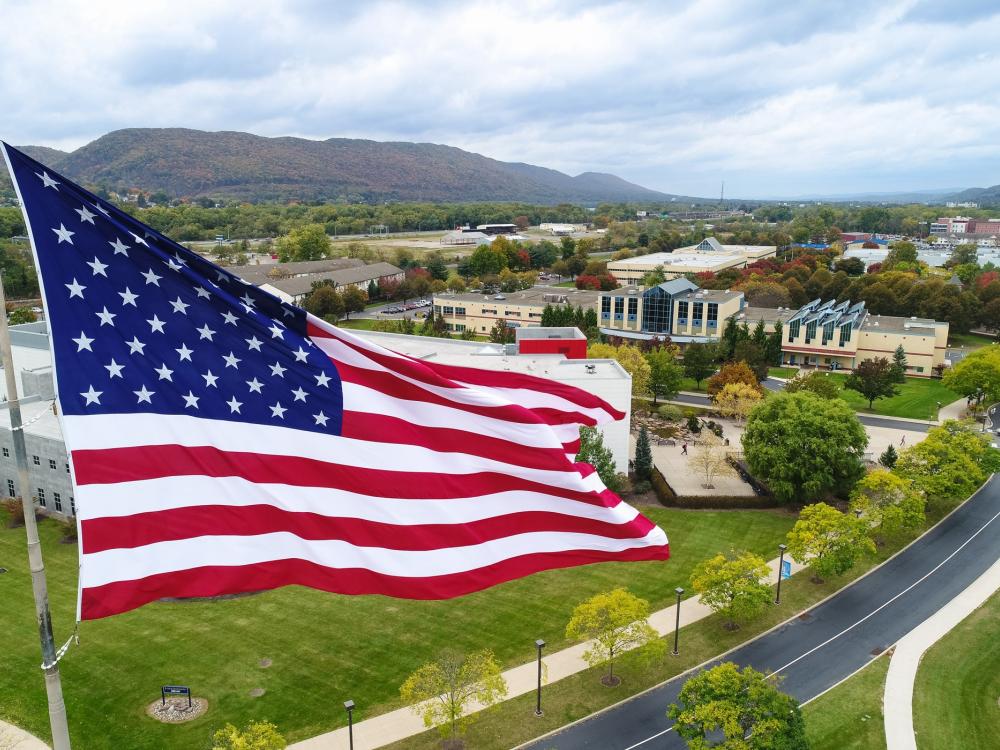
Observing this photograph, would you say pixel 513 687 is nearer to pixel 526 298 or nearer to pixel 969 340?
pixel 526 298

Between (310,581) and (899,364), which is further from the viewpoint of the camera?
(899,364)

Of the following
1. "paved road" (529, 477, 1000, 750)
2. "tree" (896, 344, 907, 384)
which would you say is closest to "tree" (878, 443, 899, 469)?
"paved road" (529, 477, 1000, 750)

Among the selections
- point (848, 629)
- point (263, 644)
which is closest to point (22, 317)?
point (263, 644)

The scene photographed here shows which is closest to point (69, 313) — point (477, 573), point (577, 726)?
point (477, 573)

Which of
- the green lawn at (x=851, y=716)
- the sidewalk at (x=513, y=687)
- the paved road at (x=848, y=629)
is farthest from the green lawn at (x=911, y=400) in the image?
the green lawn at (x=851, y=716)

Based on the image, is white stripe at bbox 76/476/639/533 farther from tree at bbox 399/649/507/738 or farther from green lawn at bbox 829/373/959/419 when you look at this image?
green lawn at bbox 829/373/959/419

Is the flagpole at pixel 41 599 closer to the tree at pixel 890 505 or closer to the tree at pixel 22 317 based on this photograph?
the tree at pixel 890 505
